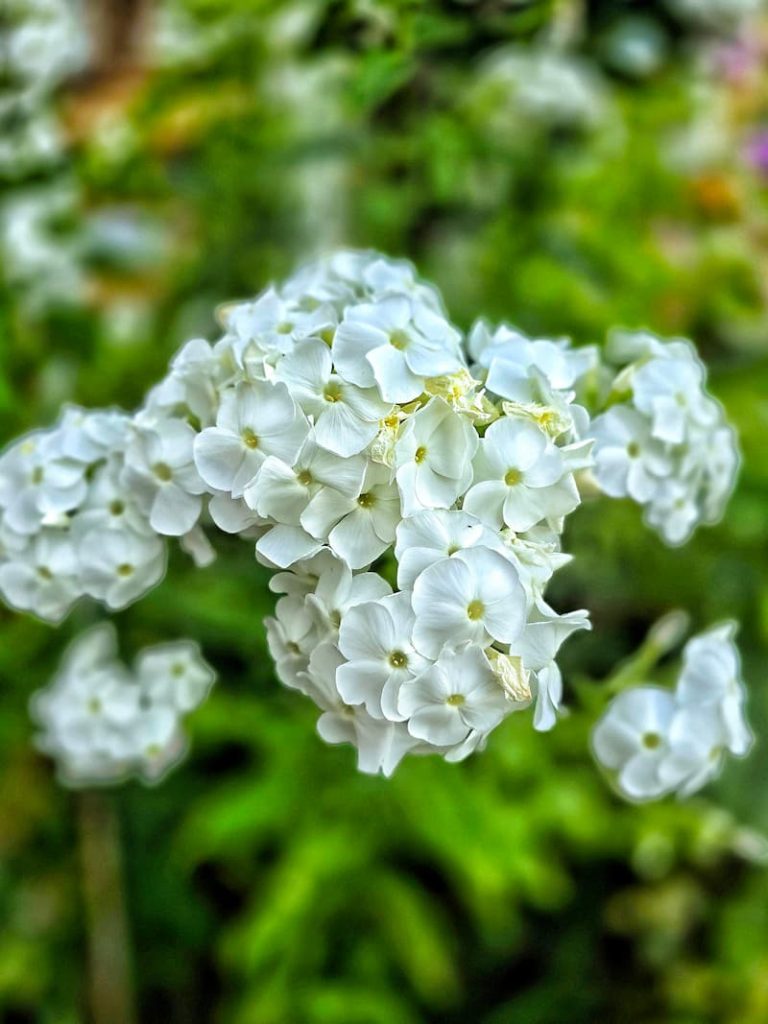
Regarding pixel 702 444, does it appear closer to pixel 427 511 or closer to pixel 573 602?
pixel 427 511

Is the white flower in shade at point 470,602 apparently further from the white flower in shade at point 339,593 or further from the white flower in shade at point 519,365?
the white flower in shade at point 519,365

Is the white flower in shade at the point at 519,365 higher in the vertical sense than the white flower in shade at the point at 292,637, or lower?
higher

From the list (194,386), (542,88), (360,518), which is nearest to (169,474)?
(194,386)

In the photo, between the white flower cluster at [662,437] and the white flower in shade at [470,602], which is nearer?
the white flower in shade at [470,602]

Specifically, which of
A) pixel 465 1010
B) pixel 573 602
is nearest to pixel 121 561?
pixel 573 602

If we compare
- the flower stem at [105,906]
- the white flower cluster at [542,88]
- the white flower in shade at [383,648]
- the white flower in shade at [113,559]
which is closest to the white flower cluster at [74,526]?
the white flower in shade at [113,559]

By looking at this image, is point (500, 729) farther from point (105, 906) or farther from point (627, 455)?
point (105, 906)
